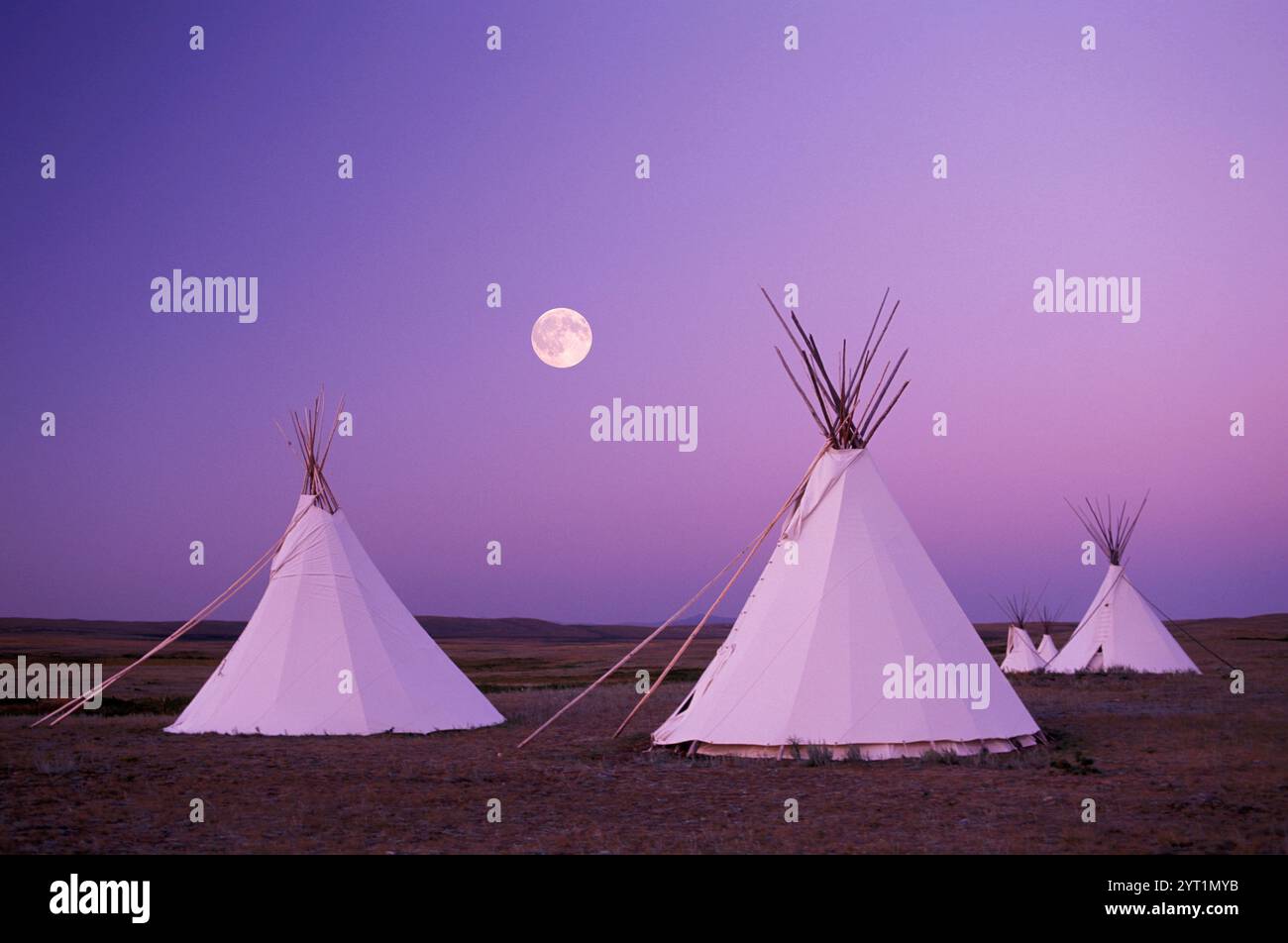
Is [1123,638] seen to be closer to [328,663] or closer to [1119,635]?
[1119,635]

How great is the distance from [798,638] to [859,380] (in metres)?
3.51

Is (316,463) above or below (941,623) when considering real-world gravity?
above

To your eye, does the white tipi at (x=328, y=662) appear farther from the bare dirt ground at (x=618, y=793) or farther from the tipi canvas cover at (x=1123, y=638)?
the tipi canvas cover at (x=1123, y=638)

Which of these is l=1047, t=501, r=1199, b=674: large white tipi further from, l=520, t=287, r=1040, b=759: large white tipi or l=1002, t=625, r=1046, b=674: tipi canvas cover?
l=520, t=287, r=1040, b=759: large white tipi

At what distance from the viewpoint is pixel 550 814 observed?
376 inches

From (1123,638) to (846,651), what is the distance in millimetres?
18805

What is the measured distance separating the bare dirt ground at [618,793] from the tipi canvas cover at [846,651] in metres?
0.44

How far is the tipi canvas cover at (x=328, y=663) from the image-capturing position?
1627 cm

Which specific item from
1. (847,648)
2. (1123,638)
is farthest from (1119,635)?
(847,648)

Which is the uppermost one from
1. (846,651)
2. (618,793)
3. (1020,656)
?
(846,651)

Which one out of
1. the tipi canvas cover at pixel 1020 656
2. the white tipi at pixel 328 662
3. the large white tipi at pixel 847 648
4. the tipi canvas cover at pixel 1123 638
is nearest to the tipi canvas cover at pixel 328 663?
the white tipi at pixel 328 662

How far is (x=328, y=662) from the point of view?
54.3 feet
